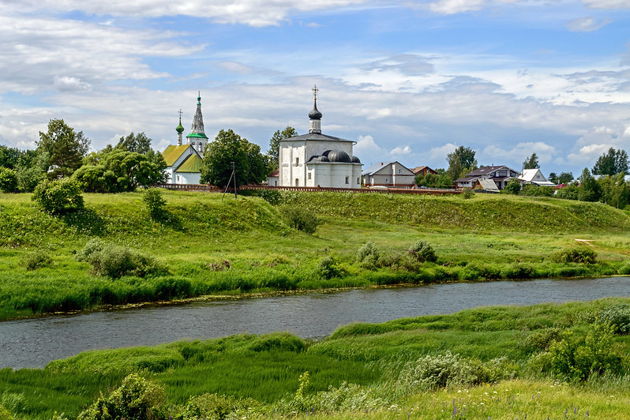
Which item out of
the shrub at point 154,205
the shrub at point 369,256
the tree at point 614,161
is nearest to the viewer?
the shrub at point 369,256

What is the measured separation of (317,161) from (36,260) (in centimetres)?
6114

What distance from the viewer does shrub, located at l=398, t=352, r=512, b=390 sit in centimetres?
1622

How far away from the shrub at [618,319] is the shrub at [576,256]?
2687cm

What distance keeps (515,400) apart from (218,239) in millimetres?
42360

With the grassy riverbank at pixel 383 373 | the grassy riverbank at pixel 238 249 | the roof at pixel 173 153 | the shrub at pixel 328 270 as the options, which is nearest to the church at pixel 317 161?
the grassy riverbank at pixel 238 249

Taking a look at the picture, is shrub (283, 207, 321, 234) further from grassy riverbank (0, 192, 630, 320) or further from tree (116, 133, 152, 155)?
tree (116, 133, 152, 155)

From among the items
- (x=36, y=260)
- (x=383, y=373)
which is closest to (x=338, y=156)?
(x=36, y=260)

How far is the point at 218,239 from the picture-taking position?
53906 mm

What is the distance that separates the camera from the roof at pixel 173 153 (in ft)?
374

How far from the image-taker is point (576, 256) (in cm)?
5241

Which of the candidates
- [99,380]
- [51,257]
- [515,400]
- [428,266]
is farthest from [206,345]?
[428,266]

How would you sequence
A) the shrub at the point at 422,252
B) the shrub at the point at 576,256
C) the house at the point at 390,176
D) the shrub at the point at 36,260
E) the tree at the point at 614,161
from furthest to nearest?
the tree at the point at 614,161 → the house at the point at 390,176 → the shrub at the point at 576,256 → the shrub at the point at 422,252 → the shrub at the point at 36,260

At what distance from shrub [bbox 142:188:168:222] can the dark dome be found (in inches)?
1699

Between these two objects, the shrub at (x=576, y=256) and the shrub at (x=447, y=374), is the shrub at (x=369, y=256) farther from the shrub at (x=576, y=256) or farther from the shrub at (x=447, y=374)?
the shrub at (x=447, y=374)
